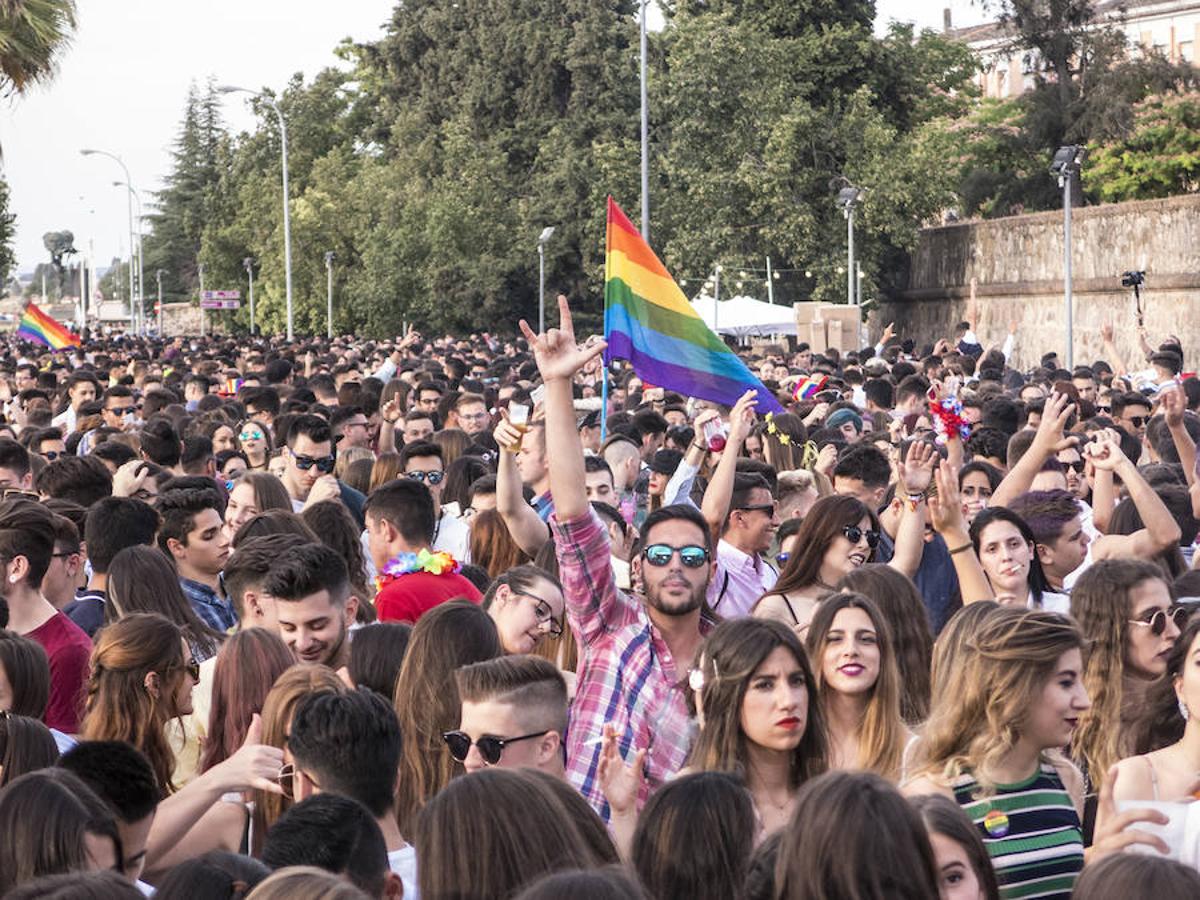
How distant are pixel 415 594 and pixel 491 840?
151 inches

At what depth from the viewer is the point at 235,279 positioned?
82625 mm

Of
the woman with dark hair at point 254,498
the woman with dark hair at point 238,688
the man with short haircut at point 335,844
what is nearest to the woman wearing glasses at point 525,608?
the woman with dark hair at point 238,688

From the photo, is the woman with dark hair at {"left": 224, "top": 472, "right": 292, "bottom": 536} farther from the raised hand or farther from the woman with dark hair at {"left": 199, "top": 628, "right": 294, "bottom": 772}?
the woman with dark hair at {"left": 199, "top": 628, "right": 294, "bottom": 772}

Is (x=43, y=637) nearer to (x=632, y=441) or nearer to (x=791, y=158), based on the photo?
(x=632, y=441)

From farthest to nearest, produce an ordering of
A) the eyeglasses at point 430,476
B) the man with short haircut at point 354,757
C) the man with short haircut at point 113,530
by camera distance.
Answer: the eyeglasses at point 430,476 < the man with short haircut at point 113,530 < the man with short haircut at point 354,757

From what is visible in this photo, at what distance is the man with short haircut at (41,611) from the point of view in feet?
22.6

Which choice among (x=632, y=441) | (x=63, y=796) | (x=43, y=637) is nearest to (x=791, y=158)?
(x=632, y=441)

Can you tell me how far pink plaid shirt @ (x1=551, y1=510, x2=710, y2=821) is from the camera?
6.08 m

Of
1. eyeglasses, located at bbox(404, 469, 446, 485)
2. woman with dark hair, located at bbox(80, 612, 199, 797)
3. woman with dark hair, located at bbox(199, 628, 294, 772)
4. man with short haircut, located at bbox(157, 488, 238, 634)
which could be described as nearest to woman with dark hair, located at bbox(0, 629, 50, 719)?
woman with dark hair, located at bbox(80, 612, 199, 797)

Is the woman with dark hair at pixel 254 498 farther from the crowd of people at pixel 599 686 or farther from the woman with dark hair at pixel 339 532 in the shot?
the woman with dark hair at pixel 339 532

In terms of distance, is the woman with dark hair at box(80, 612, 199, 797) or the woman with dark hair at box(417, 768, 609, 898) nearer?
the woman with dark hair at box(417, 768, 609, 898)

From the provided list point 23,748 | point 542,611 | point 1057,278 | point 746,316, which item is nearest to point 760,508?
point 542,611

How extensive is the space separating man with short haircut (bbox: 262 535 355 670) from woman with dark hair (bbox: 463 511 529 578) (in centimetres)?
226

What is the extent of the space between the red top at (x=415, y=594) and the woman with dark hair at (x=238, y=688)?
5.97ft
